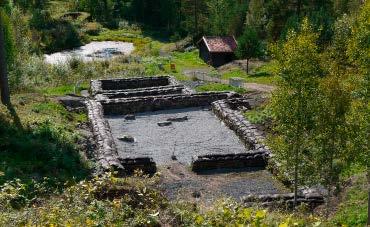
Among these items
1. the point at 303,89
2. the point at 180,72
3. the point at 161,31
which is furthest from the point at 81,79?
the point at 161,31

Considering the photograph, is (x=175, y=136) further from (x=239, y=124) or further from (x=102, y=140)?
(x=102, y=140)

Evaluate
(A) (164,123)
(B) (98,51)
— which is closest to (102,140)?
(A) (164,123)

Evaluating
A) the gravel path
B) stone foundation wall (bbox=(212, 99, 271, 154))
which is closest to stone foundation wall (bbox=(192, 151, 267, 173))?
stone foundation wall (bbox=(212, 99, 271, 154))

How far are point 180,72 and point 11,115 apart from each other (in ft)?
72.5

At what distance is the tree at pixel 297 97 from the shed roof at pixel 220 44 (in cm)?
3117

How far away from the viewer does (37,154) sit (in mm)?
19766

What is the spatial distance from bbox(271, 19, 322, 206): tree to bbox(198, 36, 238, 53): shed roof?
3117 cm

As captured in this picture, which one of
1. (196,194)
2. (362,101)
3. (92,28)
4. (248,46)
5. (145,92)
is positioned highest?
(362,101)

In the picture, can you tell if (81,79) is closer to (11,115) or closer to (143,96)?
(143,96)

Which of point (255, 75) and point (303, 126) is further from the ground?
point (303, 126)

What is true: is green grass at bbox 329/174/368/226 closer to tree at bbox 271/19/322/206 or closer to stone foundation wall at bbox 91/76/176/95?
tree at bbox 271/19/322/206

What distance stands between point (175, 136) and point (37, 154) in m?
8.42

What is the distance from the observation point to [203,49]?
50.6m

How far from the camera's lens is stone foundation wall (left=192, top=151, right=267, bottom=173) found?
21938mm
